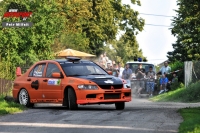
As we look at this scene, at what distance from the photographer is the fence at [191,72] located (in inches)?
1331

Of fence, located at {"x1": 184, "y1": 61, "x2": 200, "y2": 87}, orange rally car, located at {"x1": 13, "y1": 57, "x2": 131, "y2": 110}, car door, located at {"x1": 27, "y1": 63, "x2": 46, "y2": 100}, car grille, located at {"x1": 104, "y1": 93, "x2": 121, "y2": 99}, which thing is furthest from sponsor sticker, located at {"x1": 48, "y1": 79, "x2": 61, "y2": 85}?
fence, located at {"x1": 184, "y1": 61, "x2": 200, "y2": 87}

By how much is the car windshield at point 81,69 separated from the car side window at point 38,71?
0.77 m

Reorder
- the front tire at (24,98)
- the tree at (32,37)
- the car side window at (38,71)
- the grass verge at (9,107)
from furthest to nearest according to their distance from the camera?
the tree at (32,37) → the car side window at (38,71) → the front tire at (24,98) → the grass verge at (9,107)

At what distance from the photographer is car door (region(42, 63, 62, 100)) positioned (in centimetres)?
2055

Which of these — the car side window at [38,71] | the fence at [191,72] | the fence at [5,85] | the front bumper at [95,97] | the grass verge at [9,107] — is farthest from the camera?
the fence at [191,72]

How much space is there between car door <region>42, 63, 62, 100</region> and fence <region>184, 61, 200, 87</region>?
525 inches

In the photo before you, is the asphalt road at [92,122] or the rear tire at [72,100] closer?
the asphalt road at [92,122]

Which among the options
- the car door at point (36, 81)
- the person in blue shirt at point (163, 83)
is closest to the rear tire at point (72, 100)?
the car door at point (36, 81)

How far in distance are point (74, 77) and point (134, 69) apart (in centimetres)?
1863

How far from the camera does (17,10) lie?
3397cm

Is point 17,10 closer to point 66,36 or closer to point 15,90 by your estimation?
point 15,90

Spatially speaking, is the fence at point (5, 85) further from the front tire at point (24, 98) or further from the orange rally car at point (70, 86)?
the front tire at point (24, 98)

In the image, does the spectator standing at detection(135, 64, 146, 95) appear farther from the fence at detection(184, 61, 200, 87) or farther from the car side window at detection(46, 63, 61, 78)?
the car side window at detection(46, 63, 61, 78)

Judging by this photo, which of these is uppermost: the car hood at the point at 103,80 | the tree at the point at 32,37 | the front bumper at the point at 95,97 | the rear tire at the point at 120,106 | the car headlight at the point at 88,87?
the tree at the point at 32,37
